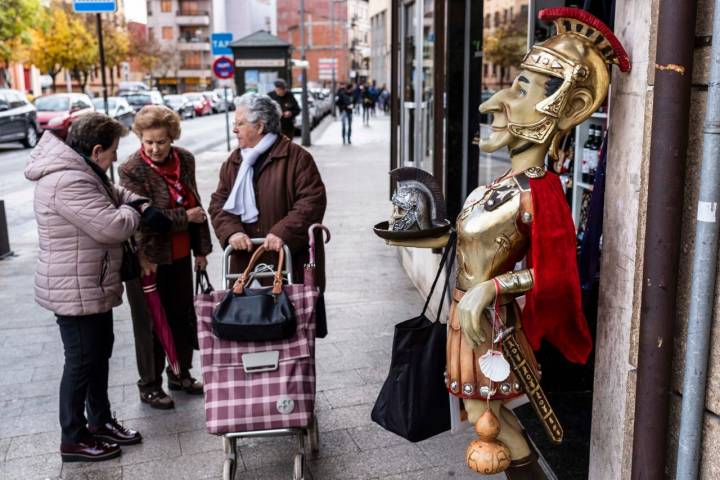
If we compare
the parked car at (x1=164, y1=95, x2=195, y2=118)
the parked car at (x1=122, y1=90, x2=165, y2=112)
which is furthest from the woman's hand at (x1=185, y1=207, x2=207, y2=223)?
the parked car at (x1=164, y1=95, x2=195, y2=118)

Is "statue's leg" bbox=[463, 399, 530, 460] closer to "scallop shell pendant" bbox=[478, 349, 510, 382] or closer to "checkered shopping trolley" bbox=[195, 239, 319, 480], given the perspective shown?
"scallop shell pendant" bbox=[478, 349, 510, 382]

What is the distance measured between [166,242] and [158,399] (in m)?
0.99

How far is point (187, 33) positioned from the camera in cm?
8206

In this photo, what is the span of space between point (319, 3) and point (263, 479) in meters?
95.9

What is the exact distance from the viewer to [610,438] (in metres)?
2.83

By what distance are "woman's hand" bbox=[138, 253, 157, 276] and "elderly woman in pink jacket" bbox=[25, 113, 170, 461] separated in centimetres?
41

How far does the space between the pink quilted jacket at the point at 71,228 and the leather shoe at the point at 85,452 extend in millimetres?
754

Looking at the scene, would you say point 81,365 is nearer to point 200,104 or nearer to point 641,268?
point 641,268

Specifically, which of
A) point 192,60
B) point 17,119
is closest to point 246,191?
point 17,119

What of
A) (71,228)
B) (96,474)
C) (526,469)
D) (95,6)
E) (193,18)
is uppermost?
(193,18)

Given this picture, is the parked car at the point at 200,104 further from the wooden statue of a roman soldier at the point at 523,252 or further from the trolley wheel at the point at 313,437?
the wooden statue of a roman soldier at the point at 523,252

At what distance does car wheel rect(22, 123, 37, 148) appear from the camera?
22.6 metres

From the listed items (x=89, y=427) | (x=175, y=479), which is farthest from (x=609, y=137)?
(x=89, y=427)

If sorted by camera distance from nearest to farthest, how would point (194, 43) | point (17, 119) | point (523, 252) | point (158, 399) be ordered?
point (523, 252) → point (158, 399) → point (17, 119) → point (194, 43)
